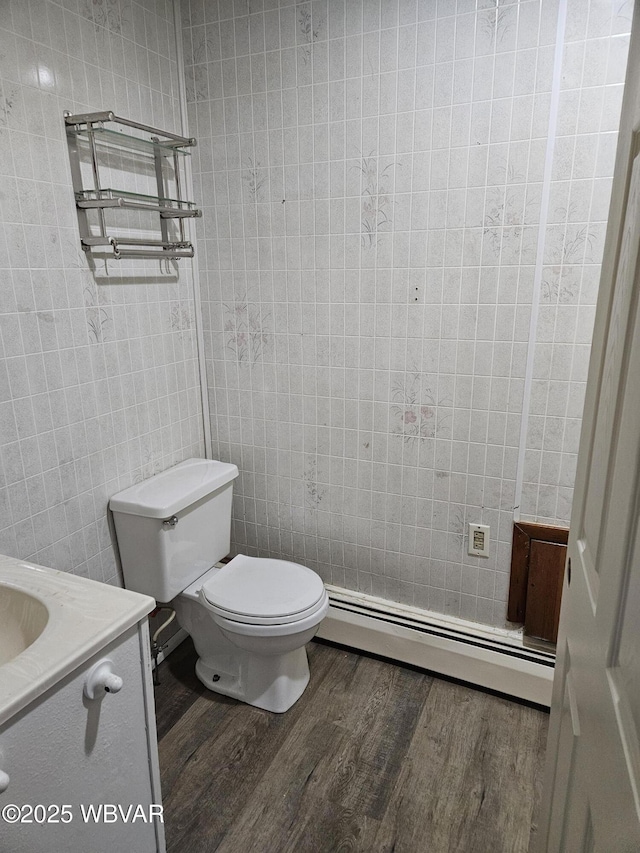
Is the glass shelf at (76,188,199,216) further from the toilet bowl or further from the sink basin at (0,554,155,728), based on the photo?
the toilet bowl

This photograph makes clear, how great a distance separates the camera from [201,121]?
6.55ft

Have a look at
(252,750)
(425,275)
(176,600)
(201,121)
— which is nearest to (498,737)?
(252,750)

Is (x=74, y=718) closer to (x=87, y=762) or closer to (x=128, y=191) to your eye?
(x=87, y=762)

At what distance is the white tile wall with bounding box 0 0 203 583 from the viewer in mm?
1474

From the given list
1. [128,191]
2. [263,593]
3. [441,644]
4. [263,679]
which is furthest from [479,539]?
[128,191]

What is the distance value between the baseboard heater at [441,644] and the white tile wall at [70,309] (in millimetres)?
853

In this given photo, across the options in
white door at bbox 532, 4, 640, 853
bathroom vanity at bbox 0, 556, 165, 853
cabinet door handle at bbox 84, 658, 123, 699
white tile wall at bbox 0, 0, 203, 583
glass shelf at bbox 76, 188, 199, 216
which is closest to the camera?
white door at bbox 532, 4, 640, 853

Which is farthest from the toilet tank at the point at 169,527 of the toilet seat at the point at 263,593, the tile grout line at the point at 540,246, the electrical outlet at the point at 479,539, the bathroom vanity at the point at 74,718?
the tile grout line at the point at 540,246

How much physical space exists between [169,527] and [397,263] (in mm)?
1119

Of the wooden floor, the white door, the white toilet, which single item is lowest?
the wooden floor

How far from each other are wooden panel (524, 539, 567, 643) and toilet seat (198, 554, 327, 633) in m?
0.68

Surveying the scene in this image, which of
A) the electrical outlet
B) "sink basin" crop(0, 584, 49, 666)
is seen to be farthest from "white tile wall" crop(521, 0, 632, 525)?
"sink basin" crop(0, 584, 49, 666)

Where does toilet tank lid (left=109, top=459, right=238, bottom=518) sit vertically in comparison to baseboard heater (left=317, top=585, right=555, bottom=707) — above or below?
above

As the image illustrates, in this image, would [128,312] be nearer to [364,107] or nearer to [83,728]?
[364,107]
